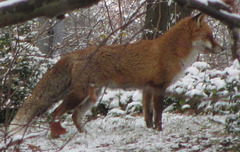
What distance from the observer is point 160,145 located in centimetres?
447

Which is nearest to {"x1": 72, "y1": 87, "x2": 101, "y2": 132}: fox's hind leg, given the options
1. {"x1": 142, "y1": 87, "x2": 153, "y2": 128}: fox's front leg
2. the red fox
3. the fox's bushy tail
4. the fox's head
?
the red fox

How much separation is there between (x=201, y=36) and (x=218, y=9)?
15.3 feet

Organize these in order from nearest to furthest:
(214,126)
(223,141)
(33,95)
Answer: (223,141), (214,126), (33,95)

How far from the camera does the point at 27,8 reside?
6.40 feet

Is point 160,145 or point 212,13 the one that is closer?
point 212,13

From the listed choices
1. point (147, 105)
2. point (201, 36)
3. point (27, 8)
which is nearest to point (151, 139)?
point (147, 105)

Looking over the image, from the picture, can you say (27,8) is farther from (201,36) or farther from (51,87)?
(201,36)

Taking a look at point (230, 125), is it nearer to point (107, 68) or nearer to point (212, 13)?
point (107, 68)

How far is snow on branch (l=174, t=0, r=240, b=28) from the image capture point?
1813 millimetres

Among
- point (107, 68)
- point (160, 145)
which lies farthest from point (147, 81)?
point (160, 145)

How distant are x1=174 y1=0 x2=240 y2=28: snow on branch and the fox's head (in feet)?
14.9

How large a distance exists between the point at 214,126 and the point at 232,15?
387 centimetres

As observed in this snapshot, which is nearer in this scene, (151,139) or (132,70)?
(151,139)

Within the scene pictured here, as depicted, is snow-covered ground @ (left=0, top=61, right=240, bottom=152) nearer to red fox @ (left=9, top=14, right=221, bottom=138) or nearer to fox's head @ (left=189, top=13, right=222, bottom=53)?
red fox @ (left=9, top=14, right=221, bottom=138)
